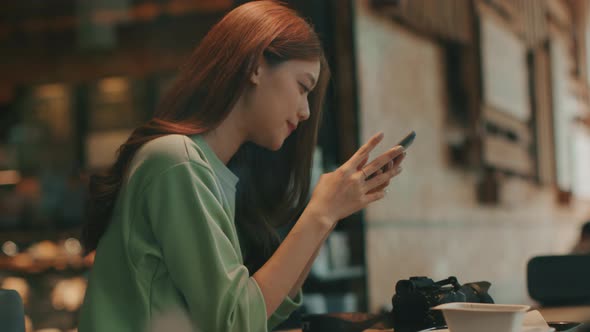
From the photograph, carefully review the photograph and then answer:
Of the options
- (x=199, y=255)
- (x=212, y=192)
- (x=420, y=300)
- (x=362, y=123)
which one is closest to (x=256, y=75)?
(x=212, y=192)

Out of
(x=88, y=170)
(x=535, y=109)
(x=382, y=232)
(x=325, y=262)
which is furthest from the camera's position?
(x=535, y=109)

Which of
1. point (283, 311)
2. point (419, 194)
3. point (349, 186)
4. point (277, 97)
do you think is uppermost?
point (277, 97)

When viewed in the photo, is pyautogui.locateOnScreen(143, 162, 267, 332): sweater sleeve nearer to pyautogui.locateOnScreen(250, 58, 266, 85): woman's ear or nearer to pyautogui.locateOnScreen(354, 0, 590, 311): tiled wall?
pyautogui.locateOnScreen(250, 58, 266, 85): woman's ear

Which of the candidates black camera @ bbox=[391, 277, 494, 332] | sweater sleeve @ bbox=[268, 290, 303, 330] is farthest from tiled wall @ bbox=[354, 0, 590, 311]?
black camera @ bbox=[391, 277, 494, 332]

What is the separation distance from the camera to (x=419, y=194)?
173 inches

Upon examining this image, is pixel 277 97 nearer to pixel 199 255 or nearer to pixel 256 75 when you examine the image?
pixel 256 75

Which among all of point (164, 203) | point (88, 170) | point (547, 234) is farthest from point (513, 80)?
point (164, 203)

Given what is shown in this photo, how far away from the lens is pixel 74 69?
5.88 meters

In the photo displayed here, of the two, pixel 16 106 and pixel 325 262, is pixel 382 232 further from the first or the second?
pixel 16 106

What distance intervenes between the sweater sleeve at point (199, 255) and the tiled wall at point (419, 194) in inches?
97.1

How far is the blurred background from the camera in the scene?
3.82m

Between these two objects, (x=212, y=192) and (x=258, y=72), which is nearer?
(x=212, y=192)

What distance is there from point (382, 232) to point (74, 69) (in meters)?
2.91

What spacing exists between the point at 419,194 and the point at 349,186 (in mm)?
2979
